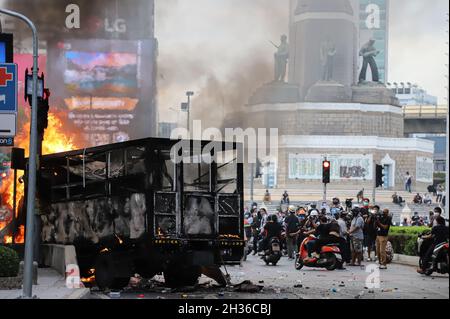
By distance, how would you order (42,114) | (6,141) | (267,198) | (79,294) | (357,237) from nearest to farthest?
(79,294) → (42,114) → (6,141) → (357,237) → (267,198)

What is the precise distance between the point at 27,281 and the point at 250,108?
156 feet

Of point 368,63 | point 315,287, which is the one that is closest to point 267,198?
point 368,63

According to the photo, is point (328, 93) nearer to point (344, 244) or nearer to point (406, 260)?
point (406, 260)

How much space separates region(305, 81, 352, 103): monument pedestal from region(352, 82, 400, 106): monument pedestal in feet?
3.76

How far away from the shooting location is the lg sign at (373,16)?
480 ft

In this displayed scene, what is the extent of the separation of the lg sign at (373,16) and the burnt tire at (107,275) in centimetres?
12913

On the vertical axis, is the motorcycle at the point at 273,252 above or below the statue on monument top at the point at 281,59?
below

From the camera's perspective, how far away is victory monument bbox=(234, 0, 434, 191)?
7550 cm

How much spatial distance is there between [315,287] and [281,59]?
54.9 metres

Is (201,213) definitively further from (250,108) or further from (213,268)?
(250,108)

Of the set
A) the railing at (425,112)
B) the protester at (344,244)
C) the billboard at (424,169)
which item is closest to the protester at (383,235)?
the protester at (344,244)

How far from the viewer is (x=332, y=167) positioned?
247 ft

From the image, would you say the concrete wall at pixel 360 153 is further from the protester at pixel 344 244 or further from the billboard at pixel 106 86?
A: the protester at pixel 344 244

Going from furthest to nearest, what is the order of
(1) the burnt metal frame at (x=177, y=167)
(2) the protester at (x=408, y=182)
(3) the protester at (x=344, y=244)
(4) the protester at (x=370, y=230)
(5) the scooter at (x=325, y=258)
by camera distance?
(2) the protester at (x=408, y=182), (4) the protester at (x=370, y=230), (3) the protester at (x=344, y=244), (5) the scooter at (x=325, y=258), (1) the burnt metal frame at (x=177, y=167)
